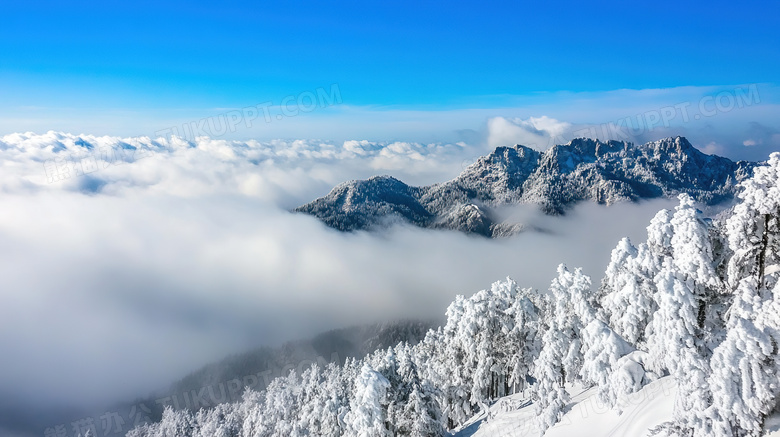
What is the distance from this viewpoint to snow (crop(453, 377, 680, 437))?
54.1 ft

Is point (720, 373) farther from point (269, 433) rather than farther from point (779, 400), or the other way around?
point (269, 433)

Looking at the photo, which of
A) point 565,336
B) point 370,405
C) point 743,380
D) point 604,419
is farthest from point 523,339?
point 743,380

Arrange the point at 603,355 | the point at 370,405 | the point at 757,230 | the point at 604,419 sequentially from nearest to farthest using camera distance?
the point at 757,230 < the point at 604,419 < the point at 603,355 < the point at 370,405

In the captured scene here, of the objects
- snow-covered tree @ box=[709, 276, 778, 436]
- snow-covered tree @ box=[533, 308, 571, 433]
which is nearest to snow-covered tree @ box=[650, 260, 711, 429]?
snow-covered tree @ box=[709, 276, 778, 436]

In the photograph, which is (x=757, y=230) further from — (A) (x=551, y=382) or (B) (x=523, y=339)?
(B) (x=523, y=339)

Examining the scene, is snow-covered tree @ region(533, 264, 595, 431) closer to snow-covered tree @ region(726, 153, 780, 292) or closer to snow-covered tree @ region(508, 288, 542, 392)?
snow-covered tree @ region(508, 288, 542, 392)

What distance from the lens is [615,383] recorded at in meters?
18.4

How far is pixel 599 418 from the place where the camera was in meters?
20.1

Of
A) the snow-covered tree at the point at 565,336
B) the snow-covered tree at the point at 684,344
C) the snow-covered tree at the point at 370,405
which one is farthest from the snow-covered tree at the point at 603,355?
the snow-covered tree at the point at 370,405

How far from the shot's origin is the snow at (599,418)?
16.5 metres

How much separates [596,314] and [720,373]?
20.8 meters

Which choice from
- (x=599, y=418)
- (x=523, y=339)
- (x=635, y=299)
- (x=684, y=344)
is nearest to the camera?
(x=684, y=344)

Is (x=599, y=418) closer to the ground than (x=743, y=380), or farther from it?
closer to the ground

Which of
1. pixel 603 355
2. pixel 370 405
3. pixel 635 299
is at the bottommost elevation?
pixel 370 405
